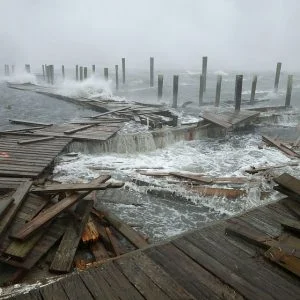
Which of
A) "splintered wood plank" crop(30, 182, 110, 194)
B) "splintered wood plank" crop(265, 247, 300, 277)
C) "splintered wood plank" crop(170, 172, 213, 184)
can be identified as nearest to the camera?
"splintered wood plank" crop(265, 247, 300, 277)

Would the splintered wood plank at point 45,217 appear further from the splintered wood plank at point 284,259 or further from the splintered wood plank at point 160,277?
the splintered wood plank at point 284,259

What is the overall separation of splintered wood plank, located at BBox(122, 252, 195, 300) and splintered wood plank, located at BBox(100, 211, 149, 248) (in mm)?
1964

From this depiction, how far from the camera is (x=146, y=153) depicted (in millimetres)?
14625

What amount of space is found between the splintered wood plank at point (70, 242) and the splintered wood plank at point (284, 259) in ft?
9.93

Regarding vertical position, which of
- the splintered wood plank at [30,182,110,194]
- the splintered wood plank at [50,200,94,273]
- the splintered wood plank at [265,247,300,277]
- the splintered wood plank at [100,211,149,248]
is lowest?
the splintered wood plank at [100,211,149,248]

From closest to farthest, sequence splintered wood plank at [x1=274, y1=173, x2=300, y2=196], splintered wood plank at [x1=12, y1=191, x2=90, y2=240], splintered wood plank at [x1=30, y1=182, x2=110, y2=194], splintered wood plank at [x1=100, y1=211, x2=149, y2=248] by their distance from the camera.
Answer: splintered wood plank at [x1=12, y1=191, x2=90, y2=240] < splintered wood plank at [x1=274, y1=173, x2=300, y2=196] < splintered wood plank at [x1=100, y1=211, x2=149, y2=248] < splintered wood plank at [x1=30, y1=182, x2=110, y2=194]

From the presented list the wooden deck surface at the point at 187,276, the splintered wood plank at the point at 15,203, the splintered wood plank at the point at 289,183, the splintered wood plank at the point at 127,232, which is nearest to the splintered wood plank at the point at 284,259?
the wooden deck surface at the point at 187,276

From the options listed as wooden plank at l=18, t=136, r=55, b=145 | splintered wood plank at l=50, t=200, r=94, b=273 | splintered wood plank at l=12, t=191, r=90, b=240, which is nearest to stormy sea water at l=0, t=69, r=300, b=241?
wooden plank at l=18, t=136, r=55, b=145

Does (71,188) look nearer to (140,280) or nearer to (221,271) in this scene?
(140,280)

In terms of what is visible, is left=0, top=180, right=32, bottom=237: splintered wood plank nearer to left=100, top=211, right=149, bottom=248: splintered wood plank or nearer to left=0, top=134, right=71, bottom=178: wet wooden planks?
left=0, top=134, right=71, bottom=178: wet wooden planks

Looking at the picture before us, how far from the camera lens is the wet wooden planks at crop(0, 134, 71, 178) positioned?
9.04 m

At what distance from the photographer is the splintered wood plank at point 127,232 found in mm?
6195

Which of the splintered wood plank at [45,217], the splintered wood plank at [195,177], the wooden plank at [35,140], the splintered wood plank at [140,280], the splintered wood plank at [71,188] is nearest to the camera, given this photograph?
the splintered wood plank at [140,280]

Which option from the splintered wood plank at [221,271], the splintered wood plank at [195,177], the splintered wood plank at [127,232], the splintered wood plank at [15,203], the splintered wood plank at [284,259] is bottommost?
the splintered wood plank at [195,177]
